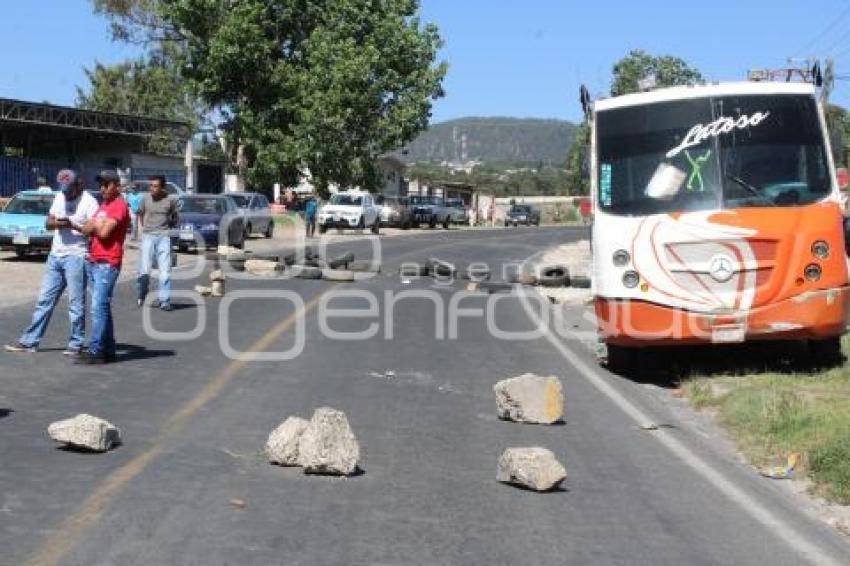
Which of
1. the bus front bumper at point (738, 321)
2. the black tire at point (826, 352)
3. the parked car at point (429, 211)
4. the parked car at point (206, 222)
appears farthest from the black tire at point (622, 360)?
the parked car at point (429, 211)

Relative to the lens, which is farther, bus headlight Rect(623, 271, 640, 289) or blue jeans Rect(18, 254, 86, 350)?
blue jeans Rect(18, 254, 86, 350)

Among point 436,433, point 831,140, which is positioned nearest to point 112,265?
point 436,433

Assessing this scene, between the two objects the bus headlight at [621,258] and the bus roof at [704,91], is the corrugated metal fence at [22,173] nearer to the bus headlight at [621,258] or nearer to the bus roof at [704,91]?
the bus roof at [704,91]

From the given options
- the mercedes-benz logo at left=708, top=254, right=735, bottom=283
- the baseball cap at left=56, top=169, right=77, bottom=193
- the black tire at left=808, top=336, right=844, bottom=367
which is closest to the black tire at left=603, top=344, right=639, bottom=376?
the mercedes-benz logo at left=708, top=254, right=735, bottom=283

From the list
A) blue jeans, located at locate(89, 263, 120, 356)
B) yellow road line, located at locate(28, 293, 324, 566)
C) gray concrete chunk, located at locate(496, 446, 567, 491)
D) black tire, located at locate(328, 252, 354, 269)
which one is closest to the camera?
yellow road line, located at locate(28, 293, 324, 566)

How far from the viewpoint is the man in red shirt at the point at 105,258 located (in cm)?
1131

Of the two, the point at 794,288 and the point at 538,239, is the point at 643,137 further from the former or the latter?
the point at 538,239

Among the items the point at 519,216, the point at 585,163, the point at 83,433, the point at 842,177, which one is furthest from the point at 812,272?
the point at 519,216

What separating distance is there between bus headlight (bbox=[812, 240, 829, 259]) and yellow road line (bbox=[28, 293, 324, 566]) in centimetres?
577

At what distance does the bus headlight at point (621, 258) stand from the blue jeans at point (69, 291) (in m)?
5.47

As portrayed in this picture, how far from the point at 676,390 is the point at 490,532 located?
610 cm

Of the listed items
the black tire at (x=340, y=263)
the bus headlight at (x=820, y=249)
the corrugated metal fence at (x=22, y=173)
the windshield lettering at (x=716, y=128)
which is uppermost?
the corrugated metal fence at (x=22, y=173)

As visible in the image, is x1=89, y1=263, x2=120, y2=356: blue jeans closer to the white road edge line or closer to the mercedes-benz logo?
the white road edge line

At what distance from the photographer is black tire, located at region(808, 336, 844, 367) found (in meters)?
11.8
